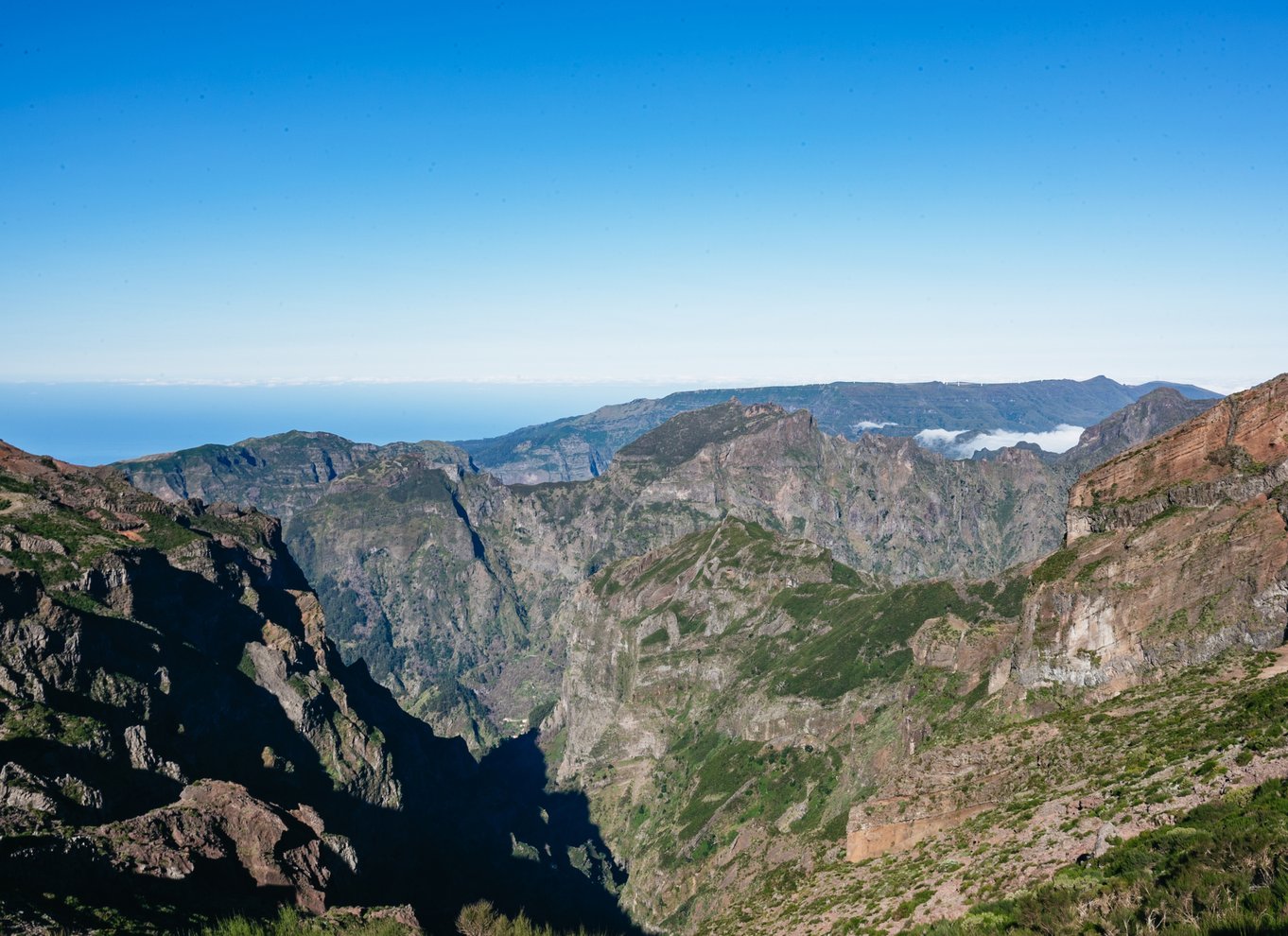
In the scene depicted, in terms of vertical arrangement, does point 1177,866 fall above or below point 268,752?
above

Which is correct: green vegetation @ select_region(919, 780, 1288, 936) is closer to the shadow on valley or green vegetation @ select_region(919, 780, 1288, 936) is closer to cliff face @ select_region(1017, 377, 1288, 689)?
cliff face @ select_region(1017, 377, 1288, 689)

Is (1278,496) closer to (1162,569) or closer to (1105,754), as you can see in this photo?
(1162,569)

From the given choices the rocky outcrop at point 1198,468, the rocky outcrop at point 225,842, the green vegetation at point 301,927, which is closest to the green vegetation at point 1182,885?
the rocky outcrop at point 1198,468

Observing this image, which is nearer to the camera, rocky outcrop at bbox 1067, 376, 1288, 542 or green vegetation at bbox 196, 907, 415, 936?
green vegetation at bbox 196, 907, 415, 936

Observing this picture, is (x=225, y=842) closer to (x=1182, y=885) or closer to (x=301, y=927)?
(x=301, y=927)

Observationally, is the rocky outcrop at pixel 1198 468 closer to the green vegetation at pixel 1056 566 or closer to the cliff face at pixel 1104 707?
the cliff face at pixel 1104 707

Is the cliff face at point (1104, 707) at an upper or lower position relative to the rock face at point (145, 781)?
upper

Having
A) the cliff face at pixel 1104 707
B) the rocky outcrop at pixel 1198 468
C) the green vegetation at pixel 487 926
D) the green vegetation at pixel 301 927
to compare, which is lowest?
the green vegetation at pixel 487 926

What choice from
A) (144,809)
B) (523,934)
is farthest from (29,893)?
(523,934)

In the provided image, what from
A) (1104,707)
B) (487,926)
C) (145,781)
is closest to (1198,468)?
(1104,707)

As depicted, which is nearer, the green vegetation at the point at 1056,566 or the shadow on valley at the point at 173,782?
the shadow on valley at the point at 173,782

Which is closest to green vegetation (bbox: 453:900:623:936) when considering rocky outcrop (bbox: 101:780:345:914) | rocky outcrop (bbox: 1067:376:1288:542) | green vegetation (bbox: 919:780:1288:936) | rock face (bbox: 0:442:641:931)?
rock face (bbox: 0:442:641:931)
